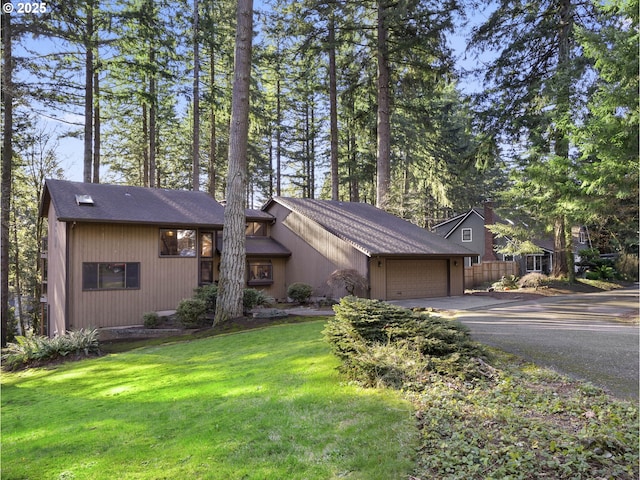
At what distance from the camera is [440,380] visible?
4.87 meters

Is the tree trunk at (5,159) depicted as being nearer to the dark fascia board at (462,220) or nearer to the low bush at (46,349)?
the low bush at (46,349)

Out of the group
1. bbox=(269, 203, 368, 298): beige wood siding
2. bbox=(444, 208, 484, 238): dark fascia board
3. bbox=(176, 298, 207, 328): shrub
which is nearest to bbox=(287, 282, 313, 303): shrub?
bbox=(269, 203, 368, 298): beige wood siding

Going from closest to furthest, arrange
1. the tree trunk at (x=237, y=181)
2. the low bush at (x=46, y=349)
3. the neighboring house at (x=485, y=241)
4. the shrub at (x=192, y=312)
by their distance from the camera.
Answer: the low bush at (x=46, y=349) < the tree trunk at (x=237, y=181) < the shrub at (x=192, y=312) < the neighboring house at (x=485, y=241)

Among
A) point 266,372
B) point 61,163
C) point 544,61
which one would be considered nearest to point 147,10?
point 61,163

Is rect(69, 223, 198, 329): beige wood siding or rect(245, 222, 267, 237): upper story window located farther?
rect(245, 222, 267, 237): upper story window

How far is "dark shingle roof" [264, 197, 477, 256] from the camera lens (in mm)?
17156

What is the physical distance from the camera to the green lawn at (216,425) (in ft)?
11.6

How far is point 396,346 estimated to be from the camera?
558 centimetres

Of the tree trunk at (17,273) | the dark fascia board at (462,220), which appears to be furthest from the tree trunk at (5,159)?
the dark fascia board at (462,220)

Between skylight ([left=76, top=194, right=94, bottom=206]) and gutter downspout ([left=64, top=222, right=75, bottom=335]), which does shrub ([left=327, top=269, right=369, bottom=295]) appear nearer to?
gutter downspout ([left=64, top=222, right=75, bottom=335])

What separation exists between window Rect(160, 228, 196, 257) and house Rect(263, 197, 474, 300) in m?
5.05

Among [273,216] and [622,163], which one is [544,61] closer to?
[622,163]

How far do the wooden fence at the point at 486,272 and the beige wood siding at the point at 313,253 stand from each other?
10.7 m

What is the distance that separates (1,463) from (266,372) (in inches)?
128
